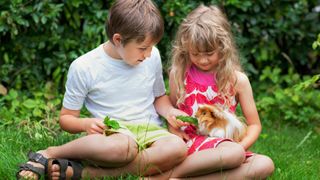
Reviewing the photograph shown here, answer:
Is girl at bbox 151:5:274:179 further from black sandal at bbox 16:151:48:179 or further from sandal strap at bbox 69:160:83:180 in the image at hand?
black sandal at bbox 16:151:48:179

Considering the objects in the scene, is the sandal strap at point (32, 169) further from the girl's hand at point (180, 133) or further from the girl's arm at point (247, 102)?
the girl's arm at point (247, 102)

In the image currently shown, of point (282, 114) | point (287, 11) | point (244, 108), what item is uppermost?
point (244, 108)

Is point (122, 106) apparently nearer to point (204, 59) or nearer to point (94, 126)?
point (94, 126)

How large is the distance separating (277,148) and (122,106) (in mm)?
1335

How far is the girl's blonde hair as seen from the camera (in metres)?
3.16

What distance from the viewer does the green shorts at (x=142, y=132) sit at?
310 centimetres

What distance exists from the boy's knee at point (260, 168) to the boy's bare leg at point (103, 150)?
55 cm

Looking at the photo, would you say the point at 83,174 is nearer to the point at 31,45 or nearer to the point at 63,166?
the point at 63,166

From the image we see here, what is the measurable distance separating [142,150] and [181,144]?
179 millimetres

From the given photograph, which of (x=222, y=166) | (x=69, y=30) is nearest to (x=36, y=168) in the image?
(x=222, y=166)

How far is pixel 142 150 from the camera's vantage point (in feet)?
9.95

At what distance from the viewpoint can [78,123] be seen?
3207mm

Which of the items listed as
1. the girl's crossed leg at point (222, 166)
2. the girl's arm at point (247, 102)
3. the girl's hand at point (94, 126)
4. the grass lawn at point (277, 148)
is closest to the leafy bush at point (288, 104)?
the grass lawn at point (277, 148)

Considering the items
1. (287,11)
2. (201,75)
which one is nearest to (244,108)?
(201,75)
